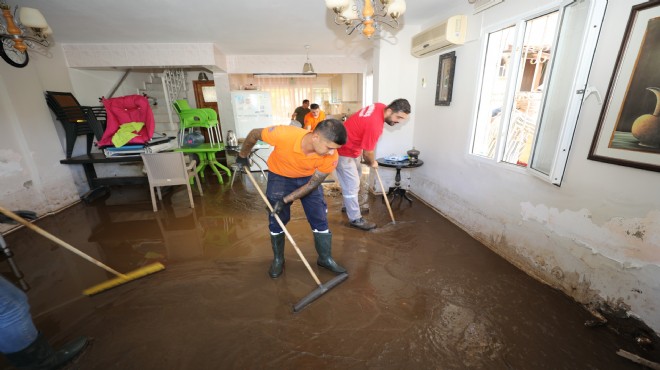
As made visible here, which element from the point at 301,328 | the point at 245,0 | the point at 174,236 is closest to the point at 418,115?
the point at 245,0

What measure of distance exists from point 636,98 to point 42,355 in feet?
11.9

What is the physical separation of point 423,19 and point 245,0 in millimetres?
2234

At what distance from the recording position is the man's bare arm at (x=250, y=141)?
2116 mm

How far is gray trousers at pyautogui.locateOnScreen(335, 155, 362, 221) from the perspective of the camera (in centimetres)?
299

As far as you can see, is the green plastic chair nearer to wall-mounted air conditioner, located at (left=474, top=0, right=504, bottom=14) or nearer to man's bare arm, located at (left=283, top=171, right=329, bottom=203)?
man's bare arm, located at (left=283, top=171, right=329, bottom=203)

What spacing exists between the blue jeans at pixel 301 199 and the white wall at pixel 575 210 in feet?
5.85

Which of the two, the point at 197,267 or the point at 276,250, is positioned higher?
the point at 276,250

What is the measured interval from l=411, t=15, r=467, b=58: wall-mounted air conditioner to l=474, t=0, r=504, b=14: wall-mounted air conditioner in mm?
164

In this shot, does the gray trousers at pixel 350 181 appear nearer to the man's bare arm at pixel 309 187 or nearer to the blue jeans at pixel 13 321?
the man's bare arm at pixel 309 187

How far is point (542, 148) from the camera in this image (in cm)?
209

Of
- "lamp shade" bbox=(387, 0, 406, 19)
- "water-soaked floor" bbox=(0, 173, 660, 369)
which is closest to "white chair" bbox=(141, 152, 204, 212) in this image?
"water-soaked floor" bbox=(0, 173, 660, 369)

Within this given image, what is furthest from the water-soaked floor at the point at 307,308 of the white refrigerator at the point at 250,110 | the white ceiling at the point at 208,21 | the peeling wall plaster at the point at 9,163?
the white refrigerator at the point at 250,110

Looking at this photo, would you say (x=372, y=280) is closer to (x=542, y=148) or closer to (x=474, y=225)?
(x=474, y=225)

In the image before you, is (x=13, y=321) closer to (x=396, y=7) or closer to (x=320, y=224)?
(x=320, y=224)
